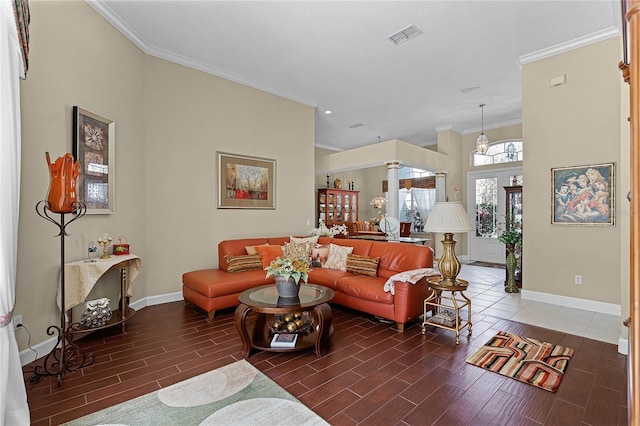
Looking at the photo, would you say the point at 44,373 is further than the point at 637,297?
Yes

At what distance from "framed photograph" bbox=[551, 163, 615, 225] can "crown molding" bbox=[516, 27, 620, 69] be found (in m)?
1.64

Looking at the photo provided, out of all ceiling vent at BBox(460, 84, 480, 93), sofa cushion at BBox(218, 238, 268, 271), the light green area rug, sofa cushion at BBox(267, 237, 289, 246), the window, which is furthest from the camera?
the window

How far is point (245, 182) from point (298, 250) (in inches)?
60.5

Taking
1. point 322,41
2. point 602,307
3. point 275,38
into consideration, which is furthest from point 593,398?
point 275,38

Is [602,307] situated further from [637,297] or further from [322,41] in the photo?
[322,41]

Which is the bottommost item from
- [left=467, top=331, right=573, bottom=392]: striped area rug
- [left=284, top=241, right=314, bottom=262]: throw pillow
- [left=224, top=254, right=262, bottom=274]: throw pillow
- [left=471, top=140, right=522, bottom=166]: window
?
[left=467, top=331, right=573, bottom=392]: striped area rug

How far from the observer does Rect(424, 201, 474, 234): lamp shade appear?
128 inches

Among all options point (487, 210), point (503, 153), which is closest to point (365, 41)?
point (503, 153)

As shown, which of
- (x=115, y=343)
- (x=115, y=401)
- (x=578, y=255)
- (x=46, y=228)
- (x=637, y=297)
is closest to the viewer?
(x=637, y=297)

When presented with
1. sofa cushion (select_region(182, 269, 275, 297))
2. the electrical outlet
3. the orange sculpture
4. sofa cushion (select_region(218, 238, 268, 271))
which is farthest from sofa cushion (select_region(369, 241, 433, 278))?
the electrical outlet

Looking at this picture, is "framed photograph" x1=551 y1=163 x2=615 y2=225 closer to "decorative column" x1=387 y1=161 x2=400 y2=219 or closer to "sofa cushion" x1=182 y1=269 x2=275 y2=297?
"decorative column" x1=387 y1=161 x2=400 y2=219

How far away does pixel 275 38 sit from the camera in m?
4.11

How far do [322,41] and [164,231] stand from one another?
3413 mm

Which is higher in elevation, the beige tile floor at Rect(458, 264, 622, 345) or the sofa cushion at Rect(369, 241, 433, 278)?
the sofa cushion at Rect(369, 241, 433, 278)
